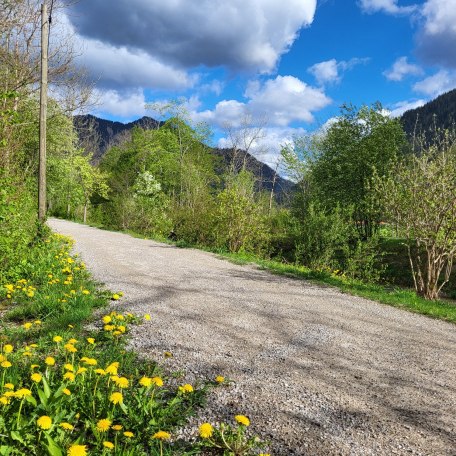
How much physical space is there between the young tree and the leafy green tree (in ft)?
43.9

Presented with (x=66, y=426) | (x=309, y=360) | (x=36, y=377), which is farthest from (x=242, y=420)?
(x=309, y=360)

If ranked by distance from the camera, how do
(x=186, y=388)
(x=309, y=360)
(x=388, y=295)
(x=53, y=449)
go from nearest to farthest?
(x=53, y=449)
(x=186, y=388)
(x=309, y=360)
(x=388, y=295)

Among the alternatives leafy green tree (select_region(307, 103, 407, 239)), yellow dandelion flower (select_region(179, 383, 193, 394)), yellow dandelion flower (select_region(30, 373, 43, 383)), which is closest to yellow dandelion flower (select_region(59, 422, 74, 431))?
yellow dandelion flower (select_region(30, 373, 43, 383))

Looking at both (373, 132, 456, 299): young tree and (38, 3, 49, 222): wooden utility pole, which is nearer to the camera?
(373, 132, 456, 299): young tree

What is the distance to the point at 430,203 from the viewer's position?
921cm

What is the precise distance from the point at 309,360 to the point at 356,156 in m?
22.3

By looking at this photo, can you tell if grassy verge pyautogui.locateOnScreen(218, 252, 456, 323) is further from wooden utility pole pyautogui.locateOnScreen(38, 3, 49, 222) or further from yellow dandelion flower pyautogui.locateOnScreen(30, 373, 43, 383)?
wooden utility pole pyautogui.locateOnScreen(38, 3, 49, 222)

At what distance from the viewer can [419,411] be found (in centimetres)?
335

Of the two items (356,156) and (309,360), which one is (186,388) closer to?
(309,360)

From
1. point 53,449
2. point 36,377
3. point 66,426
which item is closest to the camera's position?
point 53,449

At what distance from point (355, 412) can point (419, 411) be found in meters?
0.61

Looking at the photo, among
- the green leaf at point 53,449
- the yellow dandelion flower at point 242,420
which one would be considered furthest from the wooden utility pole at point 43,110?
the yellow dandelion flower at point 242,420

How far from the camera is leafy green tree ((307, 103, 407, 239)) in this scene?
24.0 meters

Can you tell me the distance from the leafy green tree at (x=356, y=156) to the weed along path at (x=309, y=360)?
17257 mm
